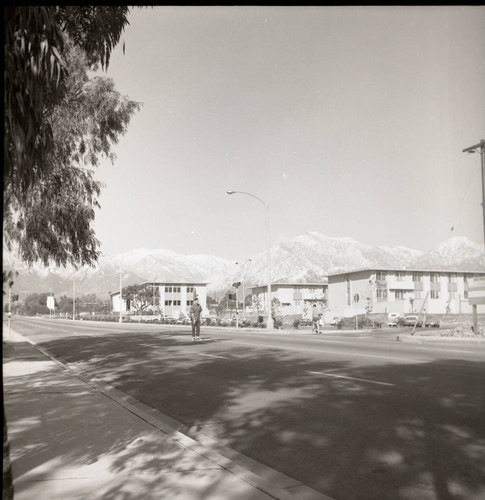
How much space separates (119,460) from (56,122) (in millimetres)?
8822

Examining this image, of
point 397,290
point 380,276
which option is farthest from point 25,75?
point 397,290

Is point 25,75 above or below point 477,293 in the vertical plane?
above

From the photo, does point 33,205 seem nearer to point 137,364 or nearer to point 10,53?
point 137,364

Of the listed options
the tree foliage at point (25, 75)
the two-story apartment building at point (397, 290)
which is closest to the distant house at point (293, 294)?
the two-story apartment building at point (397, 290)

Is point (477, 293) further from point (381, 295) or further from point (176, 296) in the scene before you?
point (176, 296)

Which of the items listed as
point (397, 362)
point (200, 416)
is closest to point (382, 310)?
point (397, 362)

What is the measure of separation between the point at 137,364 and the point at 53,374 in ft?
9.38

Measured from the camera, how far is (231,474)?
483cm

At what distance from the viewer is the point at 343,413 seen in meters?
7.40

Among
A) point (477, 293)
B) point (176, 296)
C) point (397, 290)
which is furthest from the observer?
point (176, 296)

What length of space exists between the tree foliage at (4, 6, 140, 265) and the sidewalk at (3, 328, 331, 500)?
2527 mm

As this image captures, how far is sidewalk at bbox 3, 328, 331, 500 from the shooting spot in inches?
173

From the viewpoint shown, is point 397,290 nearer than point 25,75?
No

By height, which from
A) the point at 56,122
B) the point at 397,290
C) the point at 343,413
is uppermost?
the point at 56,122
